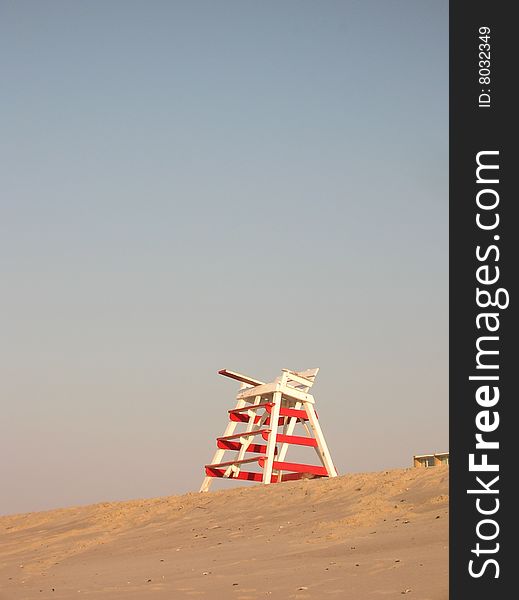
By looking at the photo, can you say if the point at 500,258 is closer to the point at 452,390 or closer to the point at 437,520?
the point at 452,390

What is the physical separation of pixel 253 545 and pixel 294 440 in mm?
7598

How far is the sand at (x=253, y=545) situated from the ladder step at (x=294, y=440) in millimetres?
2662

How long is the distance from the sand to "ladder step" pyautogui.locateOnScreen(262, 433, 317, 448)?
2.66 metres

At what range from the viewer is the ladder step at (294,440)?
18.6 m

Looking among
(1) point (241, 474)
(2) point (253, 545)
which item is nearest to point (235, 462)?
(1) point (241, 474)

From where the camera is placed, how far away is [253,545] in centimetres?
1129

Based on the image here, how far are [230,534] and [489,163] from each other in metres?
7.09

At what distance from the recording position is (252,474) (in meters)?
18.5

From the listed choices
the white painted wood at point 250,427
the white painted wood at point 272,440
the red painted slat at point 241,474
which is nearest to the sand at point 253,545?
the white painted wood at point 272,440

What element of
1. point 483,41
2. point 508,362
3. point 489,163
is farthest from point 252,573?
point 483,41

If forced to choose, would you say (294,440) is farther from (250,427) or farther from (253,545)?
(253,545)

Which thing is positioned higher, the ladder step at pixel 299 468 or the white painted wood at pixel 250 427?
the white painted wood at pixel 250 427

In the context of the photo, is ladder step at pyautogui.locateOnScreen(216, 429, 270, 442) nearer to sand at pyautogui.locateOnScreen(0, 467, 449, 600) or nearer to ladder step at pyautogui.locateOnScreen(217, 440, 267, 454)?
ladder step at pyautogui.locateOnScreen(217, 440, 267, 454)

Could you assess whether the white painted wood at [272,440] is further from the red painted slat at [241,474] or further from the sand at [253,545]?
the sand at [253,545]
